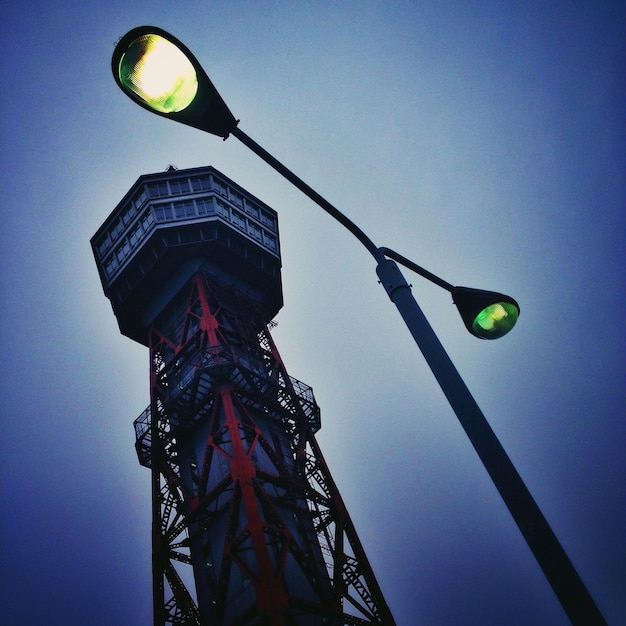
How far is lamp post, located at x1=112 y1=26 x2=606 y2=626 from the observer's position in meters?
2.80

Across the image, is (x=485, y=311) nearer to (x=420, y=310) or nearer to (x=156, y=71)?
(x=420, y=310)

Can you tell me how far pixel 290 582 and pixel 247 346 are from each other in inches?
486

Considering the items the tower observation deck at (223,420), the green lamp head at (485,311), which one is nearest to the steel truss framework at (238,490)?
the tower observation deck at (223,420)

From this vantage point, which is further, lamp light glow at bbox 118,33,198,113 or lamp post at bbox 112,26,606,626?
lamp light glow at bbox 118,33,198,113

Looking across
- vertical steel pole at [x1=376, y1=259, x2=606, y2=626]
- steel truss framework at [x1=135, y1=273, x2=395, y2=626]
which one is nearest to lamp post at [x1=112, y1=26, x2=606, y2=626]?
vertical steel pole at [x1=376, y1=259, x2=606, y2=626]

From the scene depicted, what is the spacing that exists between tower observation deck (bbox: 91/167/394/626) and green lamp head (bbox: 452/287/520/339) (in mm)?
12165

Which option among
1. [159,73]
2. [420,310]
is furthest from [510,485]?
[159,73]

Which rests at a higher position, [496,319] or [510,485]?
[496,319]

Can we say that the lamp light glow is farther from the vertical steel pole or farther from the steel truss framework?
the steel truss framework

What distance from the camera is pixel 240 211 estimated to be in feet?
107

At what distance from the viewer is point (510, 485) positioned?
3.11 m

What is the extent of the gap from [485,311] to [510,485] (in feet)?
8.53

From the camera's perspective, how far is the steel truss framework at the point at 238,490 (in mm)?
16344

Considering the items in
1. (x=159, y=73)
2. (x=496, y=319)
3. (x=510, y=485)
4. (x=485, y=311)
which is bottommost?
(x=510, y=485)
